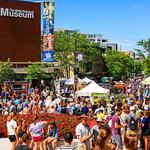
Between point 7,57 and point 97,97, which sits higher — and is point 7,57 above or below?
above

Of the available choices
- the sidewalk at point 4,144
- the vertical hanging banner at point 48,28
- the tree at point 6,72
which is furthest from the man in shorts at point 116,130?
the tree at point 6,72

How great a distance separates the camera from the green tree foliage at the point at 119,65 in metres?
103

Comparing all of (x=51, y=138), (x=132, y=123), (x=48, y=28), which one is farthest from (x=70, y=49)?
(x=51, y=138)

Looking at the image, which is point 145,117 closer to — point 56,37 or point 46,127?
point 46,127

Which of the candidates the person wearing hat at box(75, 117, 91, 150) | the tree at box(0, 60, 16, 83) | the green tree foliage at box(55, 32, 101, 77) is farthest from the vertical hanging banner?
the person wearing hat at box(75, 117, 91, 150)

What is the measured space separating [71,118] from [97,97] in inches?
383

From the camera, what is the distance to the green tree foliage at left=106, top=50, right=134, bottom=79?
103 m

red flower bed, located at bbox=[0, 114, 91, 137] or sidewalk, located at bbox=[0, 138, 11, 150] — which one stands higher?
red flower bed, located at bbox=[0, 114, 91, 137]

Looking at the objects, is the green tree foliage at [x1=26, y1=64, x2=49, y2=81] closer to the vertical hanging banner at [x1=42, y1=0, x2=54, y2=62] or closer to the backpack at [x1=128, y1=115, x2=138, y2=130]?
the vertical hanging banner at [x1=42, y1=0, x2=54, y2=62]

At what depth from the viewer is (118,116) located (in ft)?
58.4

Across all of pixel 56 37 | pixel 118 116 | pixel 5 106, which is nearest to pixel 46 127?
pixel 118 116

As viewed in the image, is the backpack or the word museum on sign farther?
the word museum on sign

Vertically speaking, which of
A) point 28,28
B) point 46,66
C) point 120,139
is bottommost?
point 120,139

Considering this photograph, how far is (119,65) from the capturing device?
105625 millimetres
